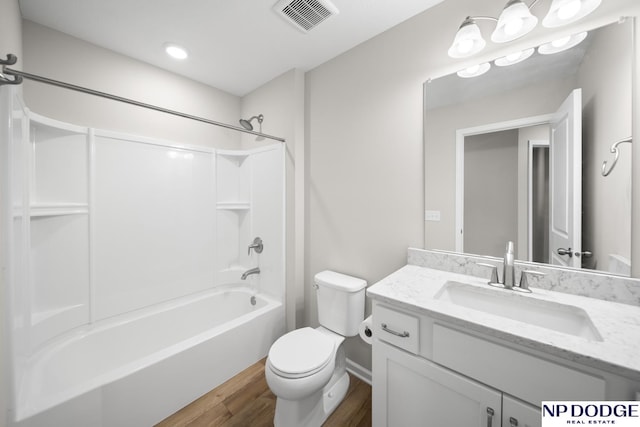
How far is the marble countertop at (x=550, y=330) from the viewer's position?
0.65 m

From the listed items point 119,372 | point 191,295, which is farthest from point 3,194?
point 191,295

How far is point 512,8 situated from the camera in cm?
102

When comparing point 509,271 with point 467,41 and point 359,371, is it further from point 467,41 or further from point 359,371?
point 359,371

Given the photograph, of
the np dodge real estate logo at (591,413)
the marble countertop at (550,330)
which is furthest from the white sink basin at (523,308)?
the np dodge real estate logo at (591,413)

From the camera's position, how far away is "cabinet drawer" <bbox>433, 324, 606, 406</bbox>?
2.24ft

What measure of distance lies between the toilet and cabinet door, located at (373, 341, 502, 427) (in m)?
0.36

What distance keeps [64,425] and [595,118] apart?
9.00ft

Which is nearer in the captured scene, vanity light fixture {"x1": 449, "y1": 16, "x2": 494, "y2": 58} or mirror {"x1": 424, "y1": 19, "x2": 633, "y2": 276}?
mirror {"x1": 424, "y1": 19, "x2": 633, "y2": 276}

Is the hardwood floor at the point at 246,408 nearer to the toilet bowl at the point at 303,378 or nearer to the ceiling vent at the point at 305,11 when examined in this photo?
the toilet bowl at the point at 303,378

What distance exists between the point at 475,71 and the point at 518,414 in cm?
154

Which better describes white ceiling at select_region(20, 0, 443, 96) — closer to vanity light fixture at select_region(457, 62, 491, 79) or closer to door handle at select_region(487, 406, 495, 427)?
vanity light fixture at select_region(457, 62, 491, 79)

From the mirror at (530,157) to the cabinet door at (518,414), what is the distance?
2.28 feet

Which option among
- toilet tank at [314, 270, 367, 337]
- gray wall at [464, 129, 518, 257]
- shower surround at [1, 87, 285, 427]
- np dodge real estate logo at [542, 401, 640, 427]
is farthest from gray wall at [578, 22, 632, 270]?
shower surround at [1, 87, 285, 427]

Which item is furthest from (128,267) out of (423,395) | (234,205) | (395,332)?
(423,395)
